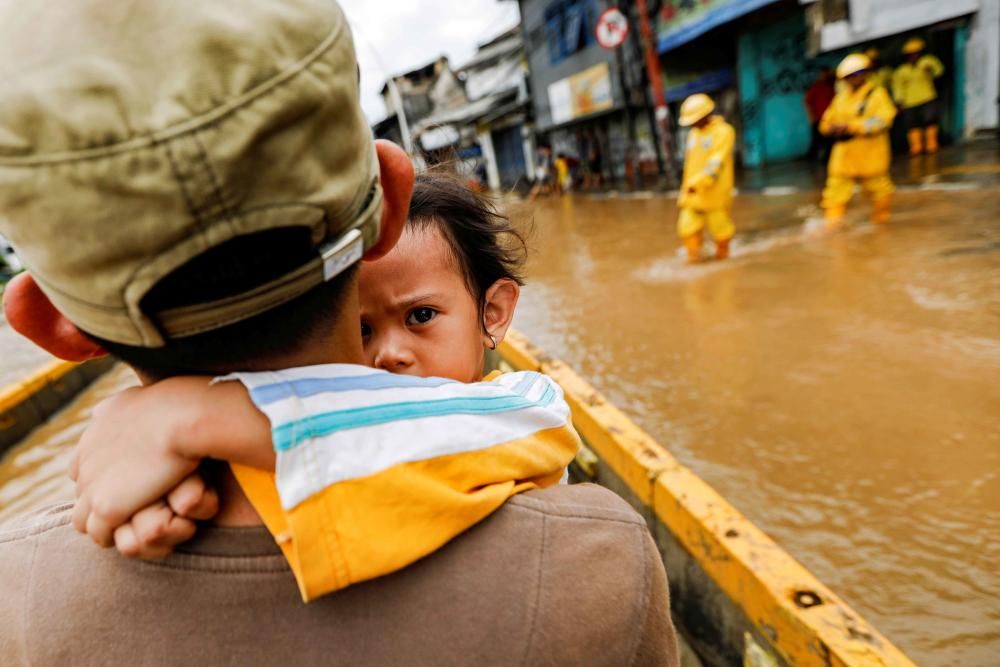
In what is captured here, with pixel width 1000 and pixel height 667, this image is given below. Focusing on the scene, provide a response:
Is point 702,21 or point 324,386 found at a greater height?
point 702,21

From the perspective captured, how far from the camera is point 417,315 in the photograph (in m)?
1.51

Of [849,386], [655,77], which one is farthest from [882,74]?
[849,386]

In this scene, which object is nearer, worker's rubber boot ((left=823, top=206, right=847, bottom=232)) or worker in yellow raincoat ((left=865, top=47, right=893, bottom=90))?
worker's rubber boot ((left=823, top=206, right=847, bottom=232))

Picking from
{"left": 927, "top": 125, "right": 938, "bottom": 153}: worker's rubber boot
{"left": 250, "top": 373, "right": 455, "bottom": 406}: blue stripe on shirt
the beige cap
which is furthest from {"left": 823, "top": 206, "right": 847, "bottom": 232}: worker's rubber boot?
the beige cap

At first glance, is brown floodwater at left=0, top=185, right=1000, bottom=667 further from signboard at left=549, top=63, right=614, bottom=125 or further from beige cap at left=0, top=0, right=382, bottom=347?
signboard at left=549, top=63, right=614, bottom=125

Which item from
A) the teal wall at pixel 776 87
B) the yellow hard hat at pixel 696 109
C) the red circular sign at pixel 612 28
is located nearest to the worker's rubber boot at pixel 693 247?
the yellow hard hat at pixel 696 109

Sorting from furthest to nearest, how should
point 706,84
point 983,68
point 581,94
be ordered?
point 581,94
point 706,84
point 983,68

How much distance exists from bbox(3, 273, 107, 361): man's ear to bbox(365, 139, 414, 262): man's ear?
0.35 metres

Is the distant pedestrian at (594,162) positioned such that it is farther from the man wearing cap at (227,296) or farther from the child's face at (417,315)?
the man wearing cap at (227,296)

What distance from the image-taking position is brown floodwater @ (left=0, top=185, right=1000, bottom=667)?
2100 millimetres

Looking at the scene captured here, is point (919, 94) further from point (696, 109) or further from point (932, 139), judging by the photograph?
point (696, 109)

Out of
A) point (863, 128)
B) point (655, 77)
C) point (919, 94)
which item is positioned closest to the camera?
point (863, 128)

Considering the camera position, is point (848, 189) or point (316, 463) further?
point (848, 189)

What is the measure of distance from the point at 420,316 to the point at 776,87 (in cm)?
1472
